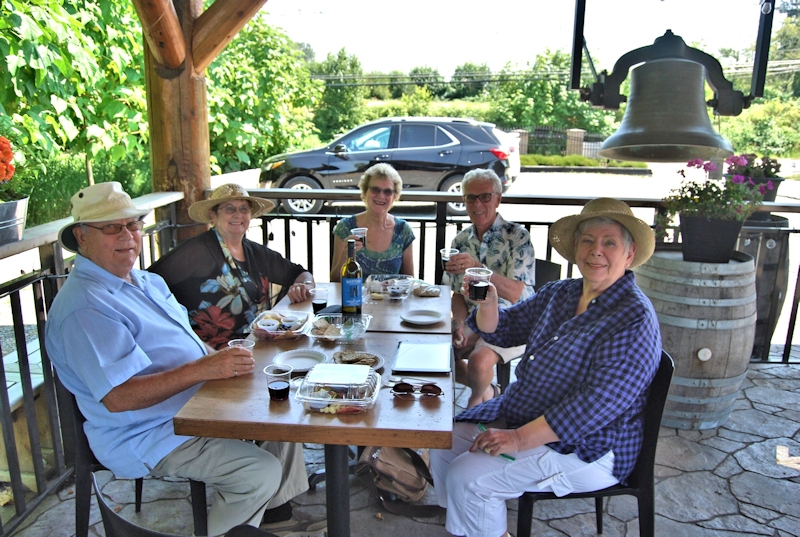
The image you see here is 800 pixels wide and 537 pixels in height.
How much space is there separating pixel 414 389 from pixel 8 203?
1.48m

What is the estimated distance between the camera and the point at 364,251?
9.50ft

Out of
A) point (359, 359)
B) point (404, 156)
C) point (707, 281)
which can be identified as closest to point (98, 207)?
point (359, 359)

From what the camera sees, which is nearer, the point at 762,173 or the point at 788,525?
the point at 788,525

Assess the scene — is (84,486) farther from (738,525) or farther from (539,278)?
(738,525)

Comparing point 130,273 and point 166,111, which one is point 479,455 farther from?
point 166,111

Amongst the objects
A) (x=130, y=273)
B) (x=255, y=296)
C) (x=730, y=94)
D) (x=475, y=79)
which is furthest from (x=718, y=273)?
(x=475, y=79)

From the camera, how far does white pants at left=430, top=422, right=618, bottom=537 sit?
1674mm

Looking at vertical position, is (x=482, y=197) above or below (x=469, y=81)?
below

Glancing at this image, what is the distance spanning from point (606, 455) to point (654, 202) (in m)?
2.03

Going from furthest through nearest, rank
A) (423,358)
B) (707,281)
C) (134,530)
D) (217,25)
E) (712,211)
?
(217,25), (712,211), (707,281), (423,358), (134,530)

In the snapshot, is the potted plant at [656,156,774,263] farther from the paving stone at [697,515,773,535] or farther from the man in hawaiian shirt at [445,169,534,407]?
the paving stone at [697,515,773,535]

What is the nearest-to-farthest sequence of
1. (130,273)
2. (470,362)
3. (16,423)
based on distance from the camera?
(130,273) → (16,423) → (470,362)

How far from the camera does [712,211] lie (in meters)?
2.78

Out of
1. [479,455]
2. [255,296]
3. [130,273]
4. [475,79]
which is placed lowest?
[479,455]
